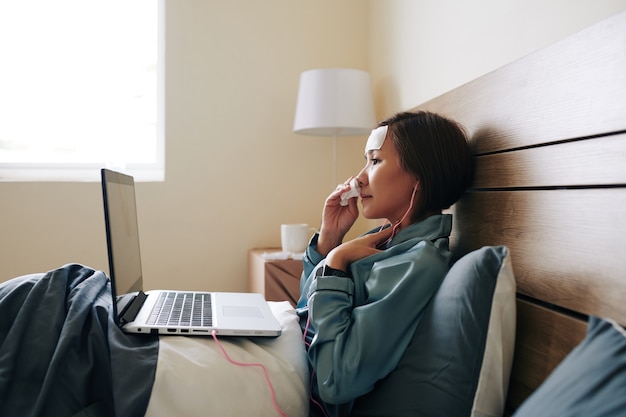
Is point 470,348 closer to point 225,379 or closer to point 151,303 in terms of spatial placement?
point 225,379

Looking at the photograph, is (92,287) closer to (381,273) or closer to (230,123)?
(381,273)

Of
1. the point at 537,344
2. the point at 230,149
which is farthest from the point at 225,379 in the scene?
the point at 230,149

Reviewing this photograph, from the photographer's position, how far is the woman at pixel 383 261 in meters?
1.10

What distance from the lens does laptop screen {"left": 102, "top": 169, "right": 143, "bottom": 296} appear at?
46.8 inches

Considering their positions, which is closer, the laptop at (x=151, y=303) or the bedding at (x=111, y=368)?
the bedding at (x=111, y=368)

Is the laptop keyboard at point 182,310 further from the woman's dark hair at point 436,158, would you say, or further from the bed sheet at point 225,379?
the woman's dark hair at point 436,158

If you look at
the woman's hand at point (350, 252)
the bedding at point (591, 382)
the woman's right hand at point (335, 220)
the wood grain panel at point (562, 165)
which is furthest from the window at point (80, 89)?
the bedding at point (591, 382)

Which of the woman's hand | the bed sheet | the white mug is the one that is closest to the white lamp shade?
the white mug

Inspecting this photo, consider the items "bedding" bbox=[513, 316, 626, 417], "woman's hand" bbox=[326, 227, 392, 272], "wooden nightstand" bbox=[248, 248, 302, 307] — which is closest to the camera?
"bedding" bbox=[513, 316, 626, 417]

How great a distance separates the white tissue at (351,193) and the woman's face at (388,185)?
2.3 inches

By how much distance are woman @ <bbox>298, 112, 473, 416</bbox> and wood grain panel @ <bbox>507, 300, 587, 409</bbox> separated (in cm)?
19

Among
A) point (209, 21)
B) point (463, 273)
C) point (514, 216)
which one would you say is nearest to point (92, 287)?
point (463, 273)

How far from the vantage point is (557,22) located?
155 cm

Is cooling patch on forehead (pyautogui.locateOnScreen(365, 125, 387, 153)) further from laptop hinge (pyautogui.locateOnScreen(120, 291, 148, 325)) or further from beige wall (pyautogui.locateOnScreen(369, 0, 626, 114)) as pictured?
laptop hinge (pyautogui.locateOnScreen(120, 291, 148, 325))
